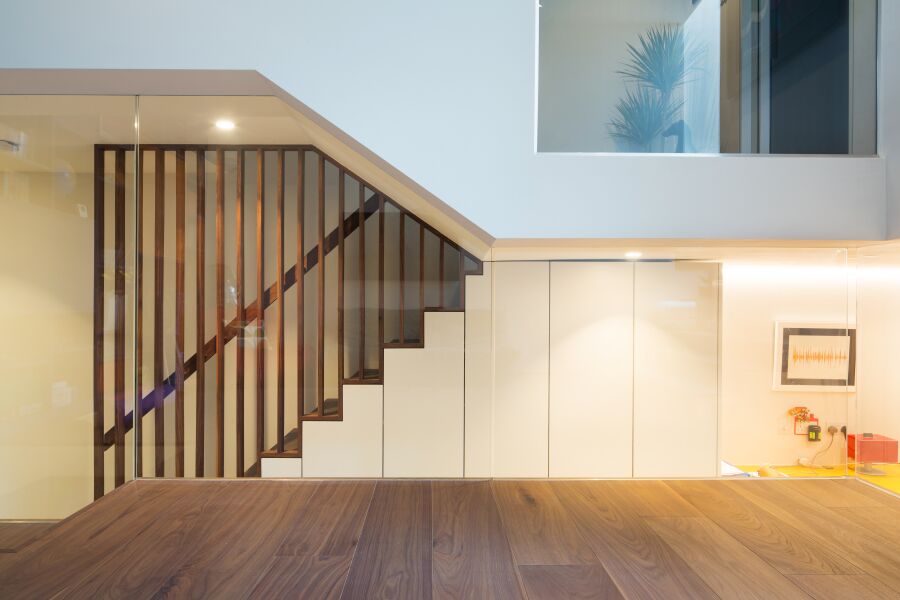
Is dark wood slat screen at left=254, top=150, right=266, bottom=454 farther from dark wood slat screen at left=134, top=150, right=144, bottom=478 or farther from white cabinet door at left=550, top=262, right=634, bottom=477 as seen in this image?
white cabinet door at left=550, top=262, right=634, bottom=477

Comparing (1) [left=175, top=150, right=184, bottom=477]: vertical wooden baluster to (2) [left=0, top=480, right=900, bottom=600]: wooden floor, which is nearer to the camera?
(2) [left=0, top=480, right=900, bottom=600]: wooden floor

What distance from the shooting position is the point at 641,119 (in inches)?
74.4

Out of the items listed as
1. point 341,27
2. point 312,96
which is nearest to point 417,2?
point 341,27

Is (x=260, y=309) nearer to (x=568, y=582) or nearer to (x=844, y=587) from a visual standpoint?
(x=568, y=582)

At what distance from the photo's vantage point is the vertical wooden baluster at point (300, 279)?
8.13ft

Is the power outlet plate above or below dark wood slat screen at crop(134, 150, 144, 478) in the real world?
below

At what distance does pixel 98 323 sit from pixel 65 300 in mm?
160

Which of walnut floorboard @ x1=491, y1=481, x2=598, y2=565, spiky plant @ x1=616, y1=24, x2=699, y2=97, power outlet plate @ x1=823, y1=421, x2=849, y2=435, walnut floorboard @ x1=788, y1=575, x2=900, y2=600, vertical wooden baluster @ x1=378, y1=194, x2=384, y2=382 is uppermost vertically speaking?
spiky plant @ x1=616, y1=24, x2=699, y2=97

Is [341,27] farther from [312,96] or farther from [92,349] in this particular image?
[92,349]

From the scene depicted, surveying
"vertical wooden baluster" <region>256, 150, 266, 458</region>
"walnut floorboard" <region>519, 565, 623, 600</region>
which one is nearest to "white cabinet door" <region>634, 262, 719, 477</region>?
"walnut floorboard" <region>519, 565, 623, 600</region>

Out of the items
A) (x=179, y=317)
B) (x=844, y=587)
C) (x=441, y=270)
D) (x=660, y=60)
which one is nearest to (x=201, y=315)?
(x=179, y=317)

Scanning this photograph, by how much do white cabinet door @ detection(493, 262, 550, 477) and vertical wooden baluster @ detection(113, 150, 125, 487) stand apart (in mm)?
1756

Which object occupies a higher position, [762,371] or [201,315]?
[201,315]

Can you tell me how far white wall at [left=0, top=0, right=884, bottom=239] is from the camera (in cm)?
→ 180
